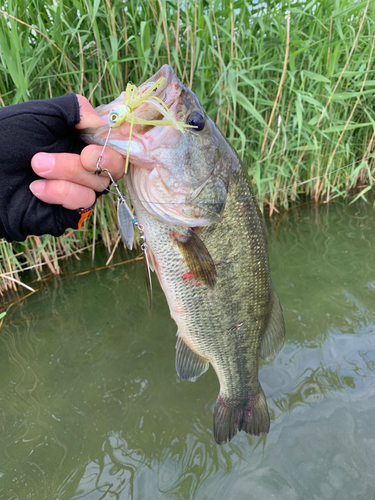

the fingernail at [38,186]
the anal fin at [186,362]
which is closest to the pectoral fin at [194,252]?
the anal fin at [186,362]

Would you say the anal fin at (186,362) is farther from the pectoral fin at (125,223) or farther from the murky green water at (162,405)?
the pectoral fin at (125,223)

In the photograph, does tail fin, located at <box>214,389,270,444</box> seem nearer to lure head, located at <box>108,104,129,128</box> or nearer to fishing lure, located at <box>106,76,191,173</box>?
fishing lure, located at <box>106,76,191,173</box>

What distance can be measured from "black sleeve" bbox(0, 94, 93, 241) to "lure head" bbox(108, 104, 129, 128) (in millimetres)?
168

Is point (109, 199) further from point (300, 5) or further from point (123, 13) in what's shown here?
point (300, 5)

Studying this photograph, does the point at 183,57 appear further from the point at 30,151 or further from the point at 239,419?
the point at 239,419

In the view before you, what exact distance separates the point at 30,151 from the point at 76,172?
0.62ft

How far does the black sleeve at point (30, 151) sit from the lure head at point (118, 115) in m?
0.17

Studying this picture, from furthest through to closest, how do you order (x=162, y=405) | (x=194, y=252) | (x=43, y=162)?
(x=162, y=405) → (x=194, y=252) → (x=43, y=162)

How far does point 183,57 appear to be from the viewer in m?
2.72

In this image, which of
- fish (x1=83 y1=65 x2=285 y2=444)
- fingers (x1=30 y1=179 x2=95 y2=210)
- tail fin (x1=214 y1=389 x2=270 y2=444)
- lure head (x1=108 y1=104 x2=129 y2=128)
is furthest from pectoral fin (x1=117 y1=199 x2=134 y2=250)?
tail fin (x1=214 y1=389 x2=270 y2=444)

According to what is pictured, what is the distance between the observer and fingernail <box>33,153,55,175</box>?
121 cm

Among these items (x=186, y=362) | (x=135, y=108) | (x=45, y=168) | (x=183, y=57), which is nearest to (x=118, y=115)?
(x=135, y=108)

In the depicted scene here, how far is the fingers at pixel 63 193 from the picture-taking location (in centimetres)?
128

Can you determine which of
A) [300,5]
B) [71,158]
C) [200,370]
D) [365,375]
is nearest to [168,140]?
[71,158]
